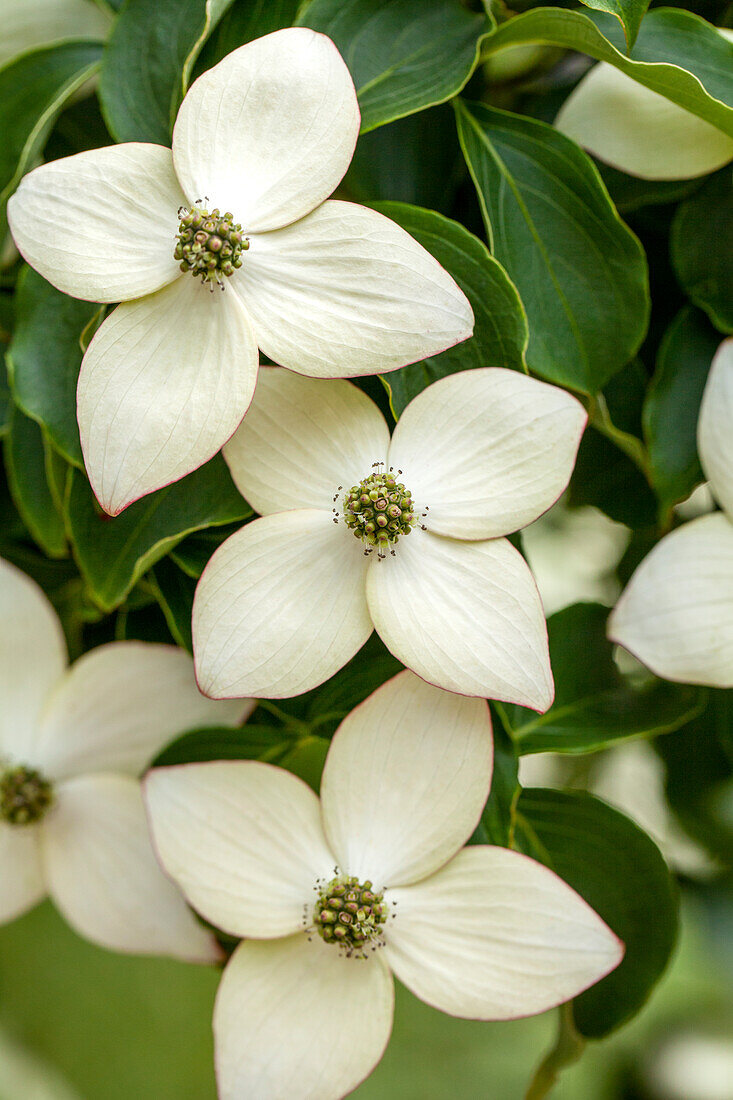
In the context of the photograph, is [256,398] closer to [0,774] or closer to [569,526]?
[0,774]

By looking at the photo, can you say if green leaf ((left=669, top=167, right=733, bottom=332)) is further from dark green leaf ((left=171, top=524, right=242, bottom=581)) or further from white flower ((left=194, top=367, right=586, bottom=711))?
dark green leaf ((left=171, top=524, right=242, bottom=581))

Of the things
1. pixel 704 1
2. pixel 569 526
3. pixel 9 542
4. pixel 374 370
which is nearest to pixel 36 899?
pixel 9 542

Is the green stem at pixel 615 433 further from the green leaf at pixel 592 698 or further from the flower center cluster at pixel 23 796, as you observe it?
the flower center cluster at pixel 23 796

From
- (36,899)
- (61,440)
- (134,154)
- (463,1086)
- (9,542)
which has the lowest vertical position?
(463,1086)

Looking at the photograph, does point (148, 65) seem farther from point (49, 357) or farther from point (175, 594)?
point (175, 594)

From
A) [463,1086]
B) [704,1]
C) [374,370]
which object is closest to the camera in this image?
[374,370]

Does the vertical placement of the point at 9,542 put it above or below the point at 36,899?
above
